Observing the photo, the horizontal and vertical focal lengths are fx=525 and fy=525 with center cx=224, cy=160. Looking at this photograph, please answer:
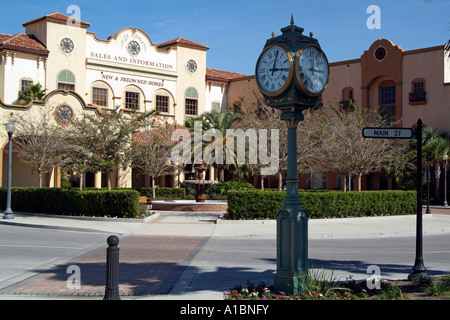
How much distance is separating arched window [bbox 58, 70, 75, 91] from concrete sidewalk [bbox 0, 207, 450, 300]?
1767cm

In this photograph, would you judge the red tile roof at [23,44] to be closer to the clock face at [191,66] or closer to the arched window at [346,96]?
the clock face at [191,66]

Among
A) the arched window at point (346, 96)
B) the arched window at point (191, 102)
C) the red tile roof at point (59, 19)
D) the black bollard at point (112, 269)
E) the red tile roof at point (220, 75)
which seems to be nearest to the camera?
the black bollard at point (112, 269)

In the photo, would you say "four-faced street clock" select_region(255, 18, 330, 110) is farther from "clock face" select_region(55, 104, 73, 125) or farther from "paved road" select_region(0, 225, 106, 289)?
"clock face" select_region(55, 104, 73, 125)

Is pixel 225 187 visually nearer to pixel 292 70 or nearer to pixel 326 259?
pixel 326 259

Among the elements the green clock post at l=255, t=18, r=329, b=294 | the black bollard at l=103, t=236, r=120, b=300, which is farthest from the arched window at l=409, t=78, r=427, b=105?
the black bollard at l=103, t=236, r=120, b=300

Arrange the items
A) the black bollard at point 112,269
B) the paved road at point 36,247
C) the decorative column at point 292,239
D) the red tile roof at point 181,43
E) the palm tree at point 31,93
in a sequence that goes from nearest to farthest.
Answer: the black bollard at point 112,269
the decorative column at point 292,239
the paved road at point 36,247
the palm tree at point 31,93
the red tile roof at point 181,43

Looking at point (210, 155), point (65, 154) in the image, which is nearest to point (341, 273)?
point (65, 154)

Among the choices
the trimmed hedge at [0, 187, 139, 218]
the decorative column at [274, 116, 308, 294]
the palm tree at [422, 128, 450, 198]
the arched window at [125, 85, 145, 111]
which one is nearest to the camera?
the decorative column at [274, 116, 308, 294]

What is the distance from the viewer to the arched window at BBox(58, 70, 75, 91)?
132 ft

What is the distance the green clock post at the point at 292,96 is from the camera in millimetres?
7781

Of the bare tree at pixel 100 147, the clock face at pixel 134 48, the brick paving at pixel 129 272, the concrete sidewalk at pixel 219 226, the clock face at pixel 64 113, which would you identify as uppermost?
the clock face at pixel 134 48

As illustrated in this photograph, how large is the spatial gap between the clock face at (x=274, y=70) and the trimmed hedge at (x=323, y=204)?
43.5 feet

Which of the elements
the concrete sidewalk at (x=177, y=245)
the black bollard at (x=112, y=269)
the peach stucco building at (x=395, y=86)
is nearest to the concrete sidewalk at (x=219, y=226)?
the concrete sidewalk at (x=177, y=245)

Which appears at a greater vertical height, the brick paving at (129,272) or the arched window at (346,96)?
the arched window at (346,96)
